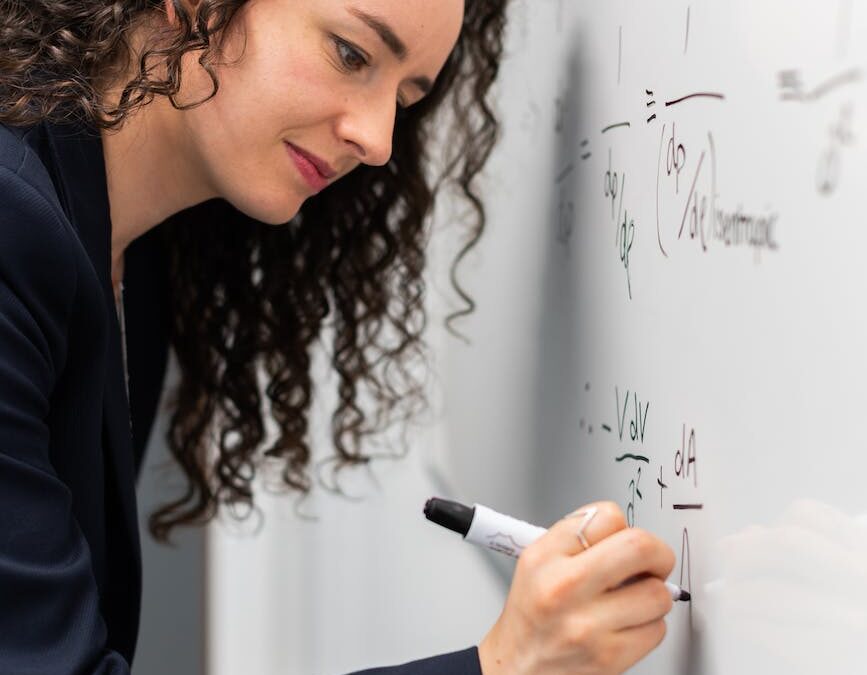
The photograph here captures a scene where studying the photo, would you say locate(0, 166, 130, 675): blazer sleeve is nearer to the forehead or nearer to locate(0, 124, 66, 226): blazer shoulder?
locate(0, 124, 66, 226): blazer shoulder

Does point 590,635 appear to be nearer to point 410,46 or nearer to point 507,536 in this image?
point 507,536

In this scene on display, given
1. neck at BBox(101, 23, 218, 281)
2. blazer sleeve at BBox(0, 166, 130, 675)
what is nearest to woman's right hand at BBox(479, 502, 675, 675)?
blazer sleeve at BBox(0, 166, 130, 675)

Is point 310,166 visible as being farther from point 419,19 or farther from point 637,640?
point 637,640

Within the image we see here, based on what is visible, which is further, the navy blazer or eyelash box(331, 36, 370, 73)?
eyelash box(331, 36, 370, 73)

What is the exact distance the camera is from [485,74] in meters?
Answer: 0.89

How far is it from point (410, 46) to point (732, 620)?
37cm

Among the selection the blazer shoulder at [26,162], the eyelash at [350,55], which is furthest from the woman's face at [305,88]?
the blazer shoulder at [26,162]

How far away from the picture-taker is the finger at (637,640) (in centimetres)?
51

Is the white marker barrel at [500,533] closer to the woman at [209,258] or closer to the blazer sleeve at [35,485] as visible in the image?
the woman at [209,258]

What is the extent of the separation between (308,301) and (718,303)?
2.02 feet

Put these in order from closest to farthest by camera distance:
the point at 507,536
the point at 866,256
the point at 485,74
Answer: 1. the point at 866,256
2. the point at 507,536
3. the point at 485,74

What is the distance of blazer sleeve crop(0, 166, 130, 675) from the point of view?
0.53m

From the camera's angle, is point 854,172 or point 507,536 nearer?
point 854,172

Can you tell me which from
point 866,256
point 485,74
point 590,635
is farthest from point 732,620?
point 485,74
